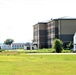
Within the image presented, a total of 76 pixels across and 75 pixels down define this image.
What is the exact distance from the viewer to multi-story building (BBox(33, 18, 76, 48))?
125312 mm

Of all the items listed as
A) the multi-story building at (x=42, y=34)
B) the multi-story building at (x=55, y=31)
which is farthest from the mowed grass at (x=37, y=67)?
the multi-story building at (x=42, y=34)

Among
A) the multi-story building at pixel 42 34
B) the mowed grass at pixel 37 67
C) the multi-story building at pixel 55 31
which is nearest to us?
the mowed grass at pixel 37 67

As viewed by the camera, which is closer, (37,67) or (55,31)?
(37,67)

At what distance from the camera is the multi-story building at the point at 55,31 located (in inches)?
4934

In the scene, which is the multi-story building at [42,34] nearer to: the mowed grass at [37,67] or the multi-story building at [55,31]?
the multi-story building at [55,31]

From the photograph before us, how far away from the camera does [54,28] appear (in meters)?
132

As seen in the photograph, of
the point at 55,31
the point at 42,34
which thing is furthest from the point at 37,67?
the point at 42,34

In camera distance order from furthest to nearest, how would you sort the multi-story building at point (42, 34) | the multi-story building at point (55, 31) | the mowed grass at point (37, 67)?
1. the multi-story building at point (42, 34)
2. the multi-story building at point (55, 31)
3. the mowed grass at point (37, 67)

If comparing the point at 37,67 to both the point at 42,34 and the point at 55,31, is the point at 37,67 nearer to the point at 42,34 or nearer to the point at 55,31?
the point at 55,31

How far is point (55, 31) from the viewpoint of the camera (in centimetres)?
13188

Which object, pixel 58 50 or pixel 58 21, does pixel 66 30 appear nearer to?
pixel 58 21

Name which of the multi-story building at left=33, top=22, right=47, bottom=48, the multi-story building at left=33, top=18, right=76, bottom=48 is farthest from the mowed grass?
the multi-story building at left=33, top=22, right=47, bottom=48

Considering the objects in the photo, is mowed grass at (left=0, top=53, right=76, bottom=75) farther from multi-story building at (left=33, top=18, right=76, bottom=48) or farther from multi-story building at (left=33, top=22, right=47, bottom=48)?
multi-story building at (left=33, top=22, right=47, bottom=48)

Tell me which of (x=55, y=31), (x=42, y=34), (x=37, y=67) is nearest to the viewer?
(x=37, y=67)
